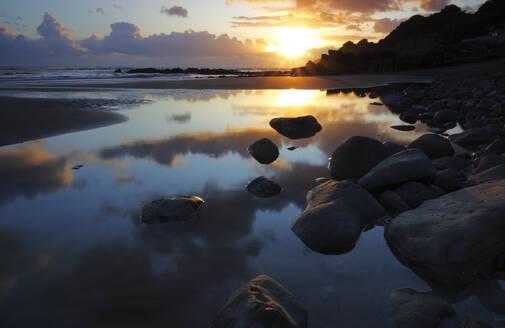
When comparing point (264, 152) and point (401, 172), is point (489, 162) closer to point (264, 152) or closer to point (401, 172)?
point (401, 172)

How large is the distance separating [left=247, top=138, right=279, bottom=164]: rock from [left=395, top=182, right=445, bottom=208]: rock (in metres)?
2.42

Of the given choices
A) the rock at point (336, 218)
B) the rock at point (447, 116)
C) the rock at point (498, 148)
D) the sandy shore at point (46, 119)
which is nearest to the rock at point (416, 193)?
the rock at point (336, 218)

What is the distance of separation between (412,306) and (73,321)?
2.32 metres

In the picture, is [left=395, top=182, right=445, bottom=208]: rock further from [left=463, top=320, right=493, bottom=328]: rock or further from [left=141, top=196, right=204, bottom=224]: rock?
[left=141, top=196, right=204, bottom=224]: rock

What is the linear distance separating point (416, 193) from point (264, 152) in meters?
2.79

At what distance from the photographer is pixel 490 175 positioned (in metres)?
3.54

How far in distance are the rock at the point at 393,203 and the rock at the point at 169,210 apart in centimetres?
229

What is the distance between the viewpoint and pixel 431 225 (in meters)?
2.52

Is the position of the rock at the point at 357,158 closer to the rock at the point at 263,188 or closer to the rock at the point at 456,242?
the rock at the point at 263,188

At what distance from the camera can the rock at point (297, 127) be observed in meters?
7.53

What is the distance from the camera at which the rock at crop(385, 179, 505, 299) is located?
226 cm

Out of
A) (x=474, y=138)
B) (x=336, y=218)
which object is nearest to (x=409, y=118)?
(x=474, y=138)

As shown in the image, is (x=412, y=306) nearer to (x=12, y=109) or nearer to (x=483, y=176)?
(x=483, y=176)

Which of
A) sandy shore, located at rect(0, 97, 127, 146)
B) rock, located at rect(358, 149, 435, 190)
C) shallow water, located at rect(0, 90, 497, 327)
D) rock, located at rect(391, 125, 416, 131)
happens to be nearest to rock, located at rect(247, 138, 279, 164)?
shallow water, located at rect(0, 90, 497, 327)
